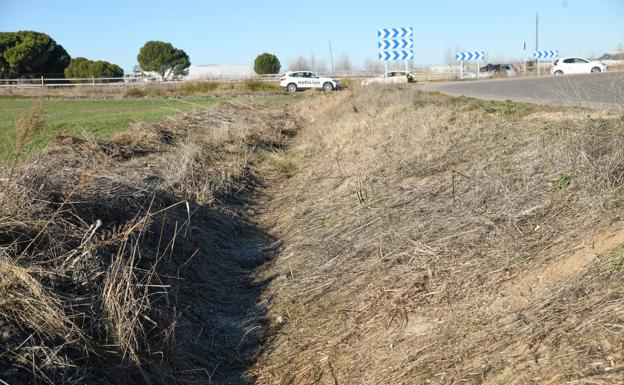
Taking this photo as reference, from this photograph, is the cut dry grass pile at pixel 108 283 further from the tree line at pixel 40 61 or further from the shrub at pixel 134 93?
the tree line at pixel 40 61

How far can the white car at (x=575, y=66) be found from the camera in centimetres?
4265

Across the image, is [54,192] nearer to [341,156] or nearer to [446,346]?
[446,346]

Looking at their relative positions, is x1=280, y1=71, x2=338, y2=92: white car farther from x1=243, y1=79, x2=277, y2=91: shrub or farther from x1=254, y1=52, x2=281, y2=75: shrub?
x1=254, y1=52, x2=281, y2=75: shrub

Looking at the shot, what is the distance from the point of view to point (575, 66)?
43781mm

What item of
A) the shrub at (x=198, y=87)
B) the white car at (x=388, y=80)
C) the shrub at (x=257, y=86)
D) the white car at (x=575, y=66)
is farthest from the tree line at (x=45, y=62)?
the white car at (x=388, y=80)

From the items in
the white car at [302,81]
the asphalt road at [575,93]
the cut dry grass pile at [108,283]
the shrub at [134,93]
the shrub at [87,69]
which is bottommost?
the cut dry grass pile at [108,283]

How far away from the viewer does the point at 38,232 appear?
561 centimetres

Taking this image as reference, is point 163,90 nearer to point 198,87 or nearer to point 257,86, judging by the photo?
point 198,87

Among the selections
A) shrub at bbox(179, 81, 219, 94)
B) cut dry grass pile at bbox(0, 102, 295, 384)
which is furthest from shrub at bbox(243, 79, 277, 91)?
cut dry grass pile at bbox(0, 102, 295, 384)

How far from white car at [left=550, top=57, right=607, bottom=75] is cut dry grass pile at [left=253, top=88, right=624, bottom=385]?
3618 centimetres

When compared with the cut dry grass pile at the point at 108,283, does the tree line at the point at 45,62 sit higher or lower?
higher

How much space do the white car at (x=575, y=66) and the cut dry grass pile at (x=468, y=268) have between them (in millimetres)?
36183

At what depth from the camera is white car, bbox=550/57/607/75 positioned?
42.6 metres

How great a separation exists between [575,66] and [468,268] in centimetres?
4231
